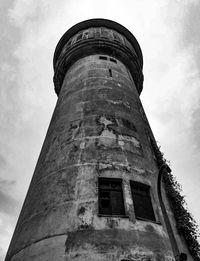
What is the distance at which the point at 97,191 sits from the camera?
8016 mm

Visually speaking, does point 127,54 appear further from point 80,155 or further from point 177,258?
point 177,258

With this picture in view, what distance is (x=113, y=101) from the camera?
40.2 ft

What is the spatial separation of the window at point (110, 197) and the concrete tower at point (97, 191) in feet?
0.11

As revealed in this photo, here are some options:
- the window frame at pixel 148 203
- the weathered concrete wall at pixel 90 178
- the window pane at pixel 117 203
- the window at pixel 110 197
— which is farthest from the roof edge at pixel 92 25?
the window pane at pixel 117 203

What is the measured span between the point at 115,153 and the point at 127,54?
34.5 ft

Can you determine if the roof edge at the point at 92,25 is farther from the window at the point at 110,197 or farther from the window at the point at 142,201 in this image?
the window at the point at 142,201

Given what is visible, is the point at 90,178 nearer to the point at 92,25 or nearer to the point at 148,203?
the point at 148,203

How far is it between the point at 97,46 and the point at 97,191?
11979 millimetres

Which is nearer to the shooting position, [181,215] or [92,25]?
[181,215]

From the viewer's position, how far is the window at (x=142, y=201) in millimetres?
7948

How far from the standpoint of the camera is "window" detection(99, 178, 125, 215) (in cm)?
778

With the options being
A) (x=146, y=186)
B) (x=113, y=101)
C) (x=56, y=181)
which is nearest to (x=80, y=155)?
(x=56, y=181)

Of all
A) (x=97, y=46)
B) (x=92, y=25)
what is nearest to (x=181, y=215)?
(x=97, y=46)

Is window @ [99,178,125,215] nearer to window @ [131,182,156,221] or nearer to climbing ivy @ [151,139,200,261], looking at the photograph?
window @ [131,182,156,221]
